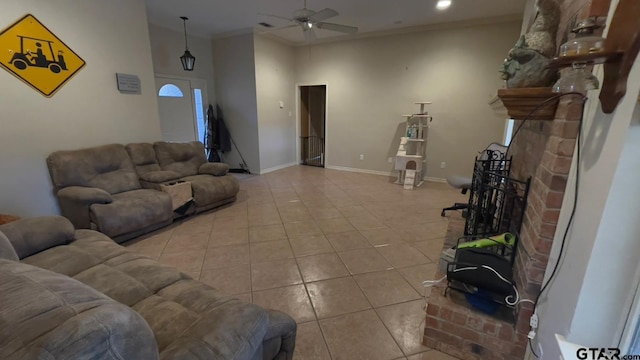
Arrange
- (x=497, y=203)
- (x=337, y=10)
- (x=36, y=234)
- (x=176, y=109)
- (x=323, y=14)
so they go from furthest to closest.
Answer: (x=176, y=109) < (x=337, y=10) < (x=323, y=14) < (x=497, y=203) < (x=36, y=234)

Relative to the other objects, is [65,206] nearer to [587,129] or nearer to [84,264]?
[84,264]

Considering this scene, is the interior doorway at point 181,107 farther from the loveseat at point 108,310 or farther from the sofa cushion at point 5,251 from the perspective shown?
the sofa cushion at point 5,251

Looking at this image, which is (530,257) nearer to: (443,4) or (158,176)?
(158,176)

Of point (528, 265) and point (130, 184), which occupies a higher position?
point (528, 265)

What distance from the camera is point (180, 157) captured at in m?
3.90

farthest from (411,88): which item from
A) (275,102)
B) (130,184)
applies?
(130,184)

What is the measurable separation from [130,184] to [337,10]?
12.2ft

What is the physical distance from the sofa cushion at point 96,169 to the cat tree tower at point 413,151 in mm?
4095

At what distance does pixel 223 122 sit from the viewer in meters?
5.91

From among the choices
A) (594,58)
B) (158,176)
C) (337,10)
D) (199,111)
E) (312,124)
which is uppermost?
(337,10)

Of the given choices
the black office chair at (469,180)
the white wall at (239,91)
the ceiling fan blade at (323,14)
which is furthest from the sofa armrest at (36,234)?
the white wall at (239,91)

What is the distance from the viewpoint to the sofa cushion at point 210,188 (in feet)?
11.3

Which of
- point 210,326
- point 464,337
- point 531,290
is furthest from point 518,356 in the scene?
point 210,326

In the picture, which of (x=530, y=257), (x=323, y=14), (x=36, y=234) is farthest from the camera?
(x=323, y=14)
